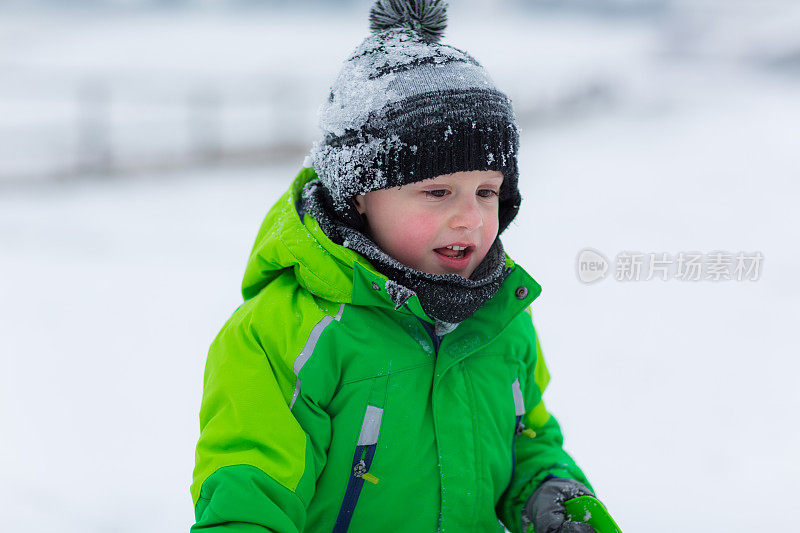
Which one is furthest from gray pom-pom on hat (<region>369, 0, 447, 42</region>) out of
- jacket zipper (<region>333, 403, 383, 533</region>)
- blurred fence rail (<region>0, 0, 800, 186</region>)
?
blurred fence rail (<region>0, 0, 800, 186</region>)

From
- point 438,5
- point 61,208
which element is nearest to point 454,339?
point 438,5

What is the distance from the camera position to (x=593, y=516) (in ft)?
4.18

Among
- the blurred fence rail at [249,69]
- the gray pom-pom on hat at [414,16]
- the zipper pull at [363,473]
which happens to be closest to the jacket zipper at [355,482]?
the zipper pull at [363,473]

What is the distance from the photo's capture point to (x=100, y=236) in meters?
4.41

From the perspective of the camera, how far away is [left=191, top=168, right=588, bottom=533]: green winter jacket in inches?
41.9

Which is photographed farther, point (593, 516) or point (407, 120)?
point (593, 516)

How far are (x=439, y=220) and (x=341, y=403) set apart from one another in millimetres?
326

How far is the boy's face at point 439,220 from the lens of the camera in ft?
3.83

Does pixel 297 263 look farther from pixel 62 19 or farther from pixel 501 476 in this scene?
pixel 62 19

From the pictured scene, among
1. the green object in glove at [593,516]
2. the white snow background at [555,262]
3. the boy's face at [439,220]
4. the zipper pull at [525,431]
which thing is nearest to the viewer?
the boy's face at [439,220]

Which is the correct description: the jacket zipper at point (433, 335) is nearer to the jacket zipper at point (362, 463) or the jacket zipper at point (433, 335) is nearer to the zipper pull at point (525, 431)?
the jacket zipper at point (362, 463)

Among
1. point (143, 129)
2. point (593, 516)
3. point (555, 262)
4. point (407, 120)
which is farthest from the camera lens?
point (143, 129)

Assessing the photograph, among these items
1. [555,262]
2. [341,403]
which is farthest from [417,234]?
[555,262]

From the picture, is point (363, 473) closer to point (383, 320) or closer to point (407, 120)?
point (383, 320)
